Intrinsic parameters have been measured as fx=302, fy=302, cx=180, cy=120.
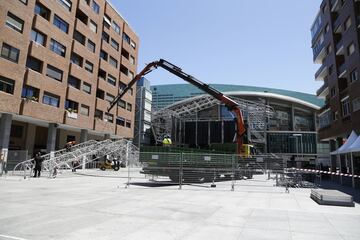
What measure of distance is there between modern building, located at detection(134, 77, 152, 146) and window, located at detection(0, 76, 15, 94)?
40.7 metres

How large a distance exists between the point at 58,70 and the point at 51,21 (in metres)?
5.00

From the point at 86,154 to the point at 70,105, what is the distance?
8846 mm

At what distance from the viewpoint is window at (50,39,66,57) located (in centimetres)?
3141

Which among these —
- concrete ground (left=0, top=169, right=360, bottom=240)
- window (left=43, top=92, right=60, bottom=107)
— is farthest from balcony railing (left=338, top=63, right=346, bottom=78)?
window (left=43, top=92, right=60, bottom=107)

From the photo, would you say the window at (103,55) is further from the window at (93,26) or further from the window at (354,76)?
the window at (354,76)

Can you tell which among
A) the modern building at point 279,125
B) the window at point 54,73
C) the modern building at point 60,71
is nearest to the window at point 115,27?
the modern building at point 60,71

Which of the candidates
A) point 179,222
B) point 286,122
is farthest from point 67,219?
point 286,122

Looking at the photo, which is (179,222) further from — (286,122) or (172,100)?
(172,100)

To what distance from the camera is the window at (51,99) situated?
99.5 feet

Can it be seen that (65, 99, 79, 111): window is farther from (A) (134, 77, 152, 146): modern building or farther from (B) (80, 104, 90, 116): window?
(A) (134, 77, 152, 146): modern building

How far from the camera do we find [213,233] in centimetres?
644

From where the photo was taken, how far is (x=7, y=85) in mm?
25609

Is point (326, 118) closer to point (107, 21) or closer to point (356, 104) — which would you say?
point (356, 104)

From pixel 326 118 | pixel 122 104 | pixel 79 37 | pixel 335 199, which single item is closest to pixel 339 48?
pixel 326 118
